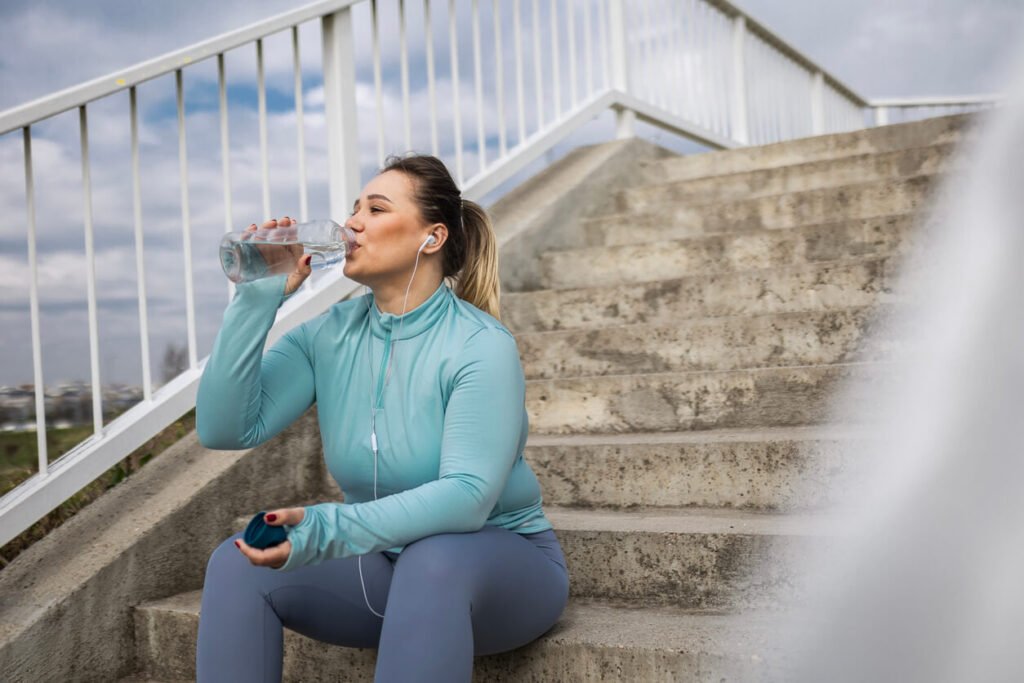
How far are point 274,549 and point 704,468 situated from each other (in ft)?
3.72

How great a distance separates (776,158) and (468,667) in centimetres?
324

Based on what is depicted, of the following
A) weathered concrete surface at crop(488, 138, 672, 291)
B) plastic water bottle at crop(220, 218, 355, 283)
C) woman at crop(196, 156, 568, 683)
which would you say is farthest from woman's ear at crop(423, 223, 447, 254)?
weathered concrete surface at crop(488, 138, 672, 291)

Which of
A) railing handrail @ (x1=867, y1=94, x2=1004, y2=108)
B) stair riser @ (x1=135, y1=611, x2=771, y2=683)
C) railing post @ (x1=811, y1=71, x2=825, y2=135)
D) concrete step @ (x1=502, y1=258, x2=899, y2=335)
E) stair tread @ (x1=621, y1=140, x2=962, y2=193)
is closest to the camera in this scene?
stair riser @ (x1=135, y1=611, x2=771, y2=683)

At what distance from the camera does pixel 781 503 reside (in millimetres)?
2000

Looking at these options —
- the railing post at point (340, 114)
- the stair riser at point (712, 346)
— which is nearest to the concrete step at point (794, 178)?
the stair riser at point (712, 346)

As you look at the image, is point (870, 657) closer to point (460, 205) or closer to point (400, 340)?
point (400, 340)

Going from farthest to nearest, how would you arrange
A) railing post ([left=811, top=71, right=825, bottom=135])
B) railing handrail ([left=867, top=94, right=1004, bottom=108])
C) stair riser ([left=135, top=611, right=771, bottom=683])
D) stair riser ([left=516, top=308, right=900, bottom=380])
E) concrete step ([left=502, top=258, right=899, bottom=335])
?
railing handrail ([left=867, top=94, right=1004, bottom=108]), railing post ([left=811, top=71, right=825, bottom=135]), concrete step ([left=502, top=258, right=899, bottom=335]), stair riser ([left=516, top=308, right=900, bottom=380]), stair riser ([left=135, top=611, right=771, bottom=683])

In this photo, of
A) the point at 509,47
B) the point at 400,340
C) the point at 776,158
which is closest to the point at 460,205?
the point at 400,340

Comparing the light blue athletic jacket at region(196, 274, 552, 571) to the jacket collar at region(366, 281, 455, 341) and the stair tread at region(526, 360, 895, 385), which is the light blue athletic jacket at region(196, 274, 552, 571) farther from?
the stair tread at region(526, 360, 895, 385)

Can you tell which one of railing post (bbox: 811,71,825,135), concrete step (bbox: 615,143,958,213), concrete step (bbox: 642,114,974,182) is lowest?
concrete step (bbox: 615,143,958,213)

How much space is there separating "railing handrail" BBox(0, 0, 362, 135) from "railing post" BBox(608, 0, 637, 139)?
6.92 feet

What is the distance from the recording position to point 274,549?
1.27 m

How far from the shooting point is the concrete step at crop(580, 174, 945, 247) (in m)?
3.11

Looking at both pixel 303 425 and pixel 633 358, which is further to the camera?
pixel 633 358
